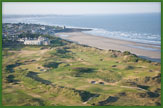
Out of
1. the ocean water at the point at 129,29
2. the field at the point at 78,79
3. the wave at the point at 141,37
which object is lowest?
the field at the point at 78,79

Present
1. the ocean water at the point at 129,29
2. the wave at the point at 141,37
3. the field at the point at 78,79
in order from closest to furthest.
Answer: the field at the point at 78,79, the wave at the point at 141,37, the ocean water at the point at 129,29

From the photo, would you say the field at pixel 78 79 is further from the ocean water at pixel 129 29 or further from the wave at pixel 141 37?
the ocean water at pixel 129 29

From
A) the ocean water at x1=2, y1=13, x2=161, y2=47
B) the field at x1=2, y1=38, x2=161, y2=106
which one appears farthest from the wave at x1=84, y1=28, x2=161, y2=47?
the field at x1=2, y1=38, x2=161, y2=106

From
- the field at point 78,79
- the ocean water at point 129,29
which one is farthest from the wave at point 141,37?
the field at point 78,79

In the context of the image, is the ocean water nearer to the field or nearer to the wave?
the wave

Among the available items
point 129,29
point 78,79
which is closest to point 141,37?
point 129,29

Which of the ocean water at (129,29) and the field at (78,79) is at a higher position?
the ocean water at (129,29)

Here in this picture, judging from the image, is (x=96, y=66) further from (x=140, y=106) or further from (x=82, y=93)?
(x=140, y=106)

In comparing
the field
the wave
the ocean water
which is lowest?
the field

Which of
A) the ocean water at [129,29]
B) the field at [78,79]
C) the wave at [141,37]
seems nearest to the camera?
the field at [78,79]
